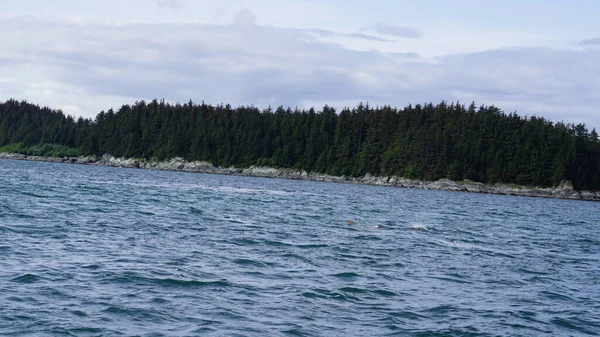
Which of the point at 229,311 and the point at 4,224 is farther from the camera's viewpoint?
the point at 4,224

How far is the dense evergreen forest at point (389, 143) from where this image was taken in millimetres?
142750

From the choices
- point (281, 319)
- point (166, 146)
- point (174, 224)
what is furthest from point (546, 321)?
point (166, 146)

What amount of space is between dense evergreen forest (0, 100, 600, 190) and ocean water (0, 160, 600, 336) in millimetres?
111020

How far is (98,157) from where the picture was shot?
19350 centimetres

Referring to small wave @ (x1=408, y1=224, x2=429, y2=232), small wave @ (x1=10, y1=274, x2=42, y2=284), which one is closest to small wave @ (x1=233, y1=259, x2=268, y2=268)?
small wave @ (x1=10, y1=274, x2=42, y2=284)

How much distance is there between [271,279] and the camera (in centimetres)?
2012

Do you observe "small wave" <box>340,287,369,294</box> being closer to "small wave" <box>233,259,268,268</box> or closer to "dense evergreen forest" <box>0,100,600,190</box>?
"small wave" <box>233,259,268,268</box>

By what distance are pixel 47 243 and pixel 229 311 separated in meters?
10.6

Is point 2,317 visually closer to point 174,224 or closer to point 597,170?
point 174,224

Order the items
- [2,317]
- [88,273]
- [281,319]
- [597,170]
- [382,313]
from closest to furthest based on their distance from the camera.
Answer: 1. [2,317]
2. [281,319]
3. [382,313]
4. [88,273]
5. [597,170]

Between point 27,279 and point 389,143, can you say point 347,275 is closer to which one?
point 27,279

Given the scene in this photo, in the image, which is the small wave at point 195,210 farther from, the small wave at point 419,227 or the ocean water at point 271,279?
the small wave at point 419,227

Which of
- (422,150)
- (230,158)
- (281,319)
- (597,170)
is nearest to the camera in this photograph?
(281,319)

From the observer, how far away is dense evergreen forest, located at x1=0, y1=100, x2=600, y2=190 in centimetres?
14275
